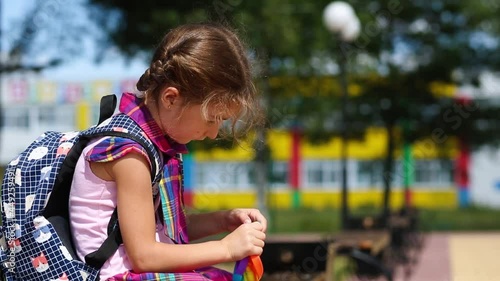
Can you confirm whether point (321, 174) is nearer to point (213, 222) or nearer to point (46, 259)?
point (213, 222)

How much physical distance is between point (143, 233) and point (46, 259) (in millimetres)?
238

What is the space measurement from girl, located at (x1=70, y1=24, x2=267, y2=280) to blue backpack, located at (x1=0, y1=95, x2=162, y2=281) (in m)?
0.02

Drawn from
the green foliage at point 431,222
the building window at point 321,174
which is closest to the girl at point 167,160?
the green foliage at point 431,222

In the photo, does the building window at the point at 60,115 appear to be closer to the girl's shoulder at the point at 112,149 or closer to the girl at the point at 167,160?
the girl at the point at 167,160

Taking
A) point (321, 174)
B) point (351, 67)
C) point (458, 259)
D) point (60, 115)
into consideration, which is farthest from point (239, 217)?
point (60, 115)

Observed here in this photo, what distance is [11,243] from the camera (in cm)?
211

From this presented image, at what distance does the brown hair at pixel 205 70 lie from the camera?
6.93 ft

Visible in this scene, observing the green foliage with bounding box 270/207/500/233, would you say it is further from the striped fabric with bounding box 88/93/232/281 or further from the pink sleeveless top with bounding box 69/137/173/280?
the pink sleeveless top with bounding box 69/137/173/280

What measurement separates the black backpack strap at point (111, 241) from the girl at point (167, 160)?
14 mm

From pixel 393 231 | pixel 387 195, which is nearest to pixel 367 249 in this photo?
pixel 393 231

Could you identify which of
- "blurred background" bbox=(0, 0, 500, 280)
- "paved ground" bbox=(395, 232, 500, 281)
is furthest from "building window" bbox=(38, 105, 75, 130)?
"paved ground" bbox=(395, 232, 500, 281)

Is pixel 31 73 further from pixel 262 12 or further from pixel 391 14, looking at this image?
pixel 391 14

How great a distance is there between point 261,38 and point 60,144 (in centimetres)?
1266

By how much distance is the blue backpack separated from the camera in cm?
207
